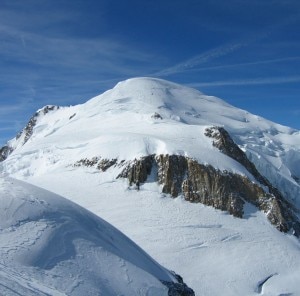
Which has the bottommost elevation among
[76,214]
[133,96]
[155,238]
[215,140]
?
[155,238]

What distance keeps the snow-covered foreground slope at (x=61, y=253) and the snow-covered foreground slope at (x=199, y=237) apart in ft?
45.8

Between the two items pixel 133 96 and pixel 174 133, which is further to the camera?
pixel 133 96

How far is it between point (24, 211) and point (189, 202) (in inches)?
1005

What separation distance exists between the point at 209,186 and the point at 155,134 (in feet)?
33.9

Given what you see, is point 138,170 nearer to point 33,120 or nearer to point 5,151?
point 33,120

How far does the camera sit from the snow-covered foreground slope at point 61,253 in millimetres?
14062

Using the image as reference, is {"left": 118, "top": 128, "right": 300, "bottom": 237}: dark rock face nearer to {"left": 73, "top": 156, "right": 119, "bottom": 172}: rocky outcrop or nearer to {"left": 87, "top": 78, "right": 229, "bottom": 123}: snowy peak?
{"left": 73, "top": 156, "right": 119, "bottom": 172}: rocky outcrop

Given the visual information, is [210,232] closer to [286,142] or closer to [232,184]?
[232,184]

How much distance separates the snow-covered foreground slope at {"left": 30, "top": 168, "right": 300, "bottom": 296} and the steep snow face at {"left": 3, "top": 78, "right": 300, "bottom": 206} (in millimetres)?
4623

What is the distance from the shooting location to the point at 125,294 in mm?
15305

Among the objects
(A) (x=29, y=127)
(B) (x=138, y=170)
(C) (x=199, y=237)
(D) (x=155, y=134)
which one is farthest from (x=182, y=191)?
(A) (x=29, y=127)

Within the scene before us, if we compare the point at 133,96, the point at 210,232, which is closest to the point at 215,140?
the point at 210,232

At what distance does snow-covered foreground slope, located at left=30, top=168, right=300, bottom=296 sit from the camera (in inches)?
1277

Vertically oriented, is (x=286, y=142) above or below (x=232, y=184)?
above
